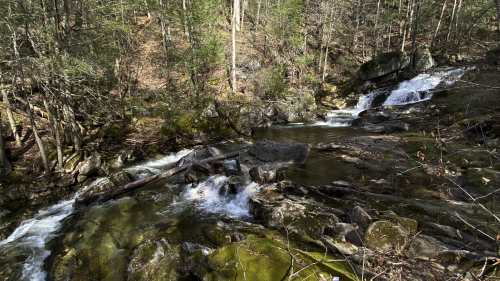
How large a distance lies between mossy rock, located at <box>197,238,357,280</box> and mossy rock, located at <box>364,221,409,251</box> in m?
1.71

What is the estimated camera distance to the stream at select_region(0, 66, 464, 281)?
5.42 meters

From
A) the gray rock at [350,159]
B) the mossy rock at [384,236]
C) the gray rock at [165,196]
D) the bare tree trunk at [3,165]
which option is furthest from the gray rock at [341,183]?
the bare tree trunk at [3,165]

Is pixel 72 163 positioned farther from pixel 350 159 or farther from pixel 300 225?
pixel 350 159

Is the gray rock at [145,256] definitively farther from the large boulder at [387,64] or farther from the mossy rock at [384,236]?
the large boulder at [387,64]

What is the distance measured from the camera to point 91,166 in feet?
31.2

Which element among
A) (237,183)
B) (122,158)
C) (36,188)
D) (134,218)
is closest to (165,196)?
(134,218)

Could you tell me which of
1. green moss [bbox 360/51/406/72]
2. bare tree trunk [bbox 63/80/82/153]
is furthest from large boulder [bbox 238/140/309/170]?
green moss [bbox 360/51/406/72]

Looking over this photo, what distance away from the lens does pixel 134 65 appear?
62.2 feet

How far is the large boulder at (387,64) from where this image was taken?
22.6 m

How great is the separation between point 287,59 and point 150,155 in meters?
21.6

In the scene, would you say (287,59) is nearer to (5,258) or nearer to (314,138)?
Result: (314,138)

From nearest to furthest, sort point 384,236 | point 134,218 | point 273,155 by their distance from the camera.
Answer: point 384,236 → point 134,218 → point 273,155

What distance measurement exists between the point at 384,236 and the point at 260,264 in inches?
121

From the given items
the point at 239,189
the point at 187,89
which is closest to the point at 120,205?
the point at 239,189
